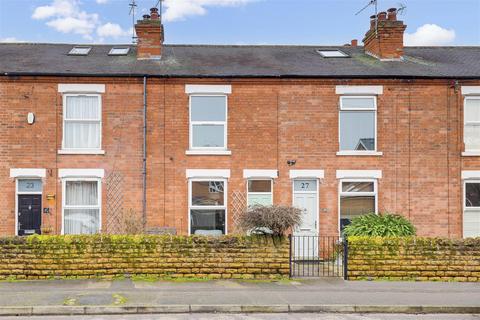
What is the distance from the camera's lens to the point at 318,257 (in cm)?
1688

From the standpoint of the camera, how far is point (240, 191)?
17422 millimetres

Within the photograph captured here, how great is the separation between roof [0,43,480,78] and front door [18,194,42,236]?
388 cm

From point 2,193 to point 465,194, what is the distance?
14482 millimetres

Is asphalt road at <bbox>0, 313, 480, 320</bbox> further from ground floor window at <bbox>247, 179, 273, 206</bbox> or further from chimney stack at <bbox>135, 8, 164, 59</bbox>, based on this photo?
chimney stack at <bbox>135, 8, 164, 59</bbox>

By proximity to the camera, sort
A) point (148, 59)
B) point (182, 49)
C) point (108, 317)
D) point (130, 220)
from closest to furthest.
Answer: point (108, 317), point (130, 220), point (148, 59), point (182, 49)

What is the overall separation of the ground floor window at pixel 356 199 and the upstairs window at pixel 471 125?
341 cm

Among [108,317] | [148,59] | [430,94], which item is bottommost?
[108,317]

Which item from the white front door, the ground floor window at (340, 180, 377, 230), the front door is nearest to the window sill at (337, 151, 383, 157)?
the ground floor window at (340, 180, 377, 230)

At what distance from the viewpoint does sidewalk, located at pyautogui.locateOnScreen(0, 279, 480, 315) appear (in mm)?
10445

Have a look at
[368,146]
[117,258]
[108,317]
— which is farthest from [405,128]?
[108,317]

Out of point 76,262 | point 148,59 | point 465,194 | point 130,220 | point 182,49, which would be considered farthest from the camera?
point 182,49

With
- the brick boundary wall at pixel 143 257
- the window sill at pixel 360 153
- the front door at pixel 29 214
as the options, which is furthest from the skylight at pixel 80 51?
Result: the window sill at pixel 360 153

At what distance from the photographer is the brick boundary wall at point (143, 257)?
1284 cm

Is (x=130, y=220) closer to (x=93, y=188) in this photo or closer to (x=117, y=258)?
(x=93, y=188)
